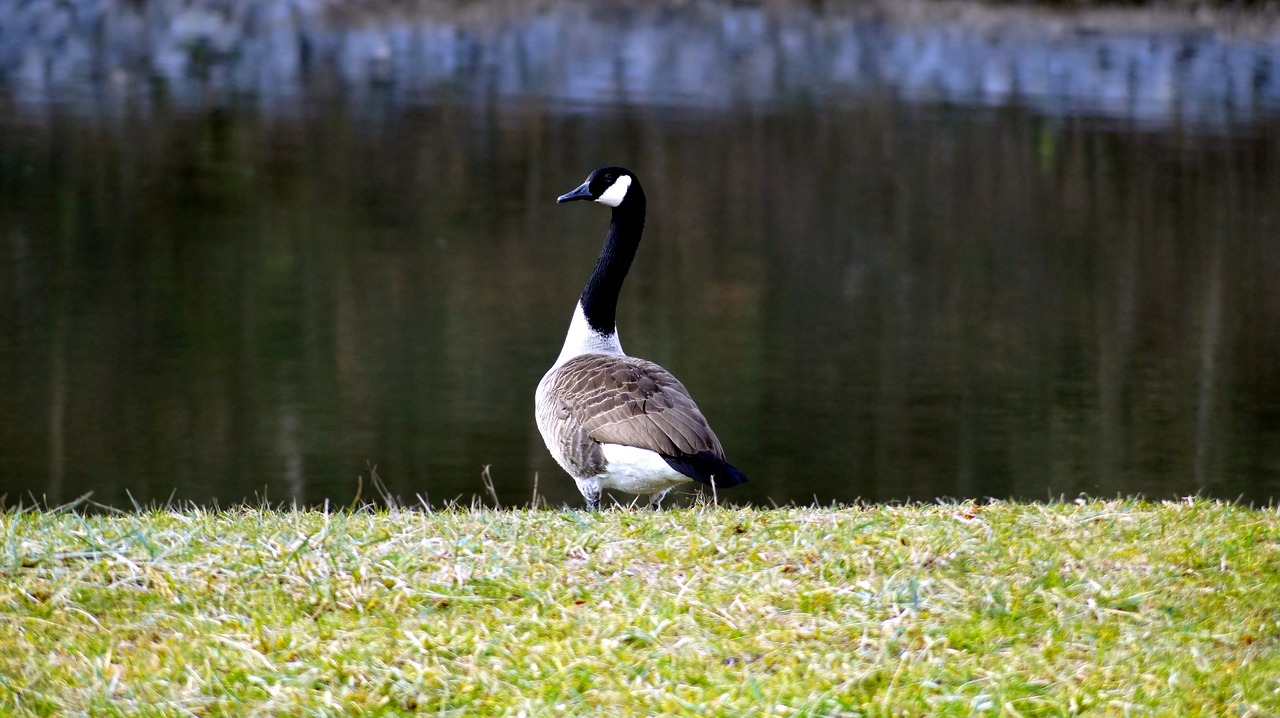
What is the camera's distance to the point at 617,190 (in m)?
9.95

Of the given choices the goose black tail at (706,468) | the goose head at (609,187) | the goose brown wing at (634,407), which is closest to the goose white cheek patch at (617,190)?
the goose head at (609,187)

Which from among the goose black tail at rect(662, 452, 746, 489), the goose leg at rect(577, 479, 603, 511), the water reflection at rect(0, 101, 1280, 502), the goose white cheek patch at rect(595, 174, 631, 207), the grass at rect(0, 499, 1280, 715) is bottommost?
the water reflection at rect(0, 101, 1280, 502)

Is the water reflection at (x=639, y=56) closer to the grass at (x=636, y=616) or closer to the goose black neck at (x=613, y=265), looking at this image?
the goose black neck at (x=613, y=265)

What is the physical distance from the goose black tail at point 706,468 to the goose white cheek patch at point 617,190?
9.69 feet

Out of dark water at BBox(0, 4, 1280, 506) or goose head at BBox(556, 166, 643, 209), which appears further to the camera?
dark water at BBox(0, 4, 1280, 506)

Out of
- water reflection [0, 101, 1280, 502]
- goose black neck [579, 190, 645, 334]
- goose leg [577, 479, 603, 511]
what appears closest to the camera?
goose leg [577, 479, 603, 511]

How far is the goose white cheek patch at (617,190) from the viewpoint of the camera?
9945mm

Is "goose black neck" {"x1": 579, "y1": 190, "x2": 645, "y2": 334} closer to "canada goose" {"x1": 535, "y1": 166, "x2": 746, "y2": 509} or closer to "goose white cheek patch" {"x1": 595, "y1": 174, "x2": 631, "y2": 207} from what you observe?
"goose white cheek patch" {"x1": 595, "y1": 174, "x2": 631, "y2": 207}

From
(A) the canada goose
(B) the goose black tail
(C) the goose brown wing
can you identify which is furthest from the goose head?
(B) the goose black tail

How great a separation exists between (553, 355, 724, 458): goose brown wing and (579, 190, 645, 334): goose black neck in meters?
1.02

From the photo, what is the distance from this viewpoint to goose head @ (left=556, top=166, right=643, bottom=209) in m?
9.85

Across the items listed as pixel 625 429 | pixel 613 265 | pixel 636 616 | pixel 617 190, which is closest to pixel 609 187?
pixel 617 190

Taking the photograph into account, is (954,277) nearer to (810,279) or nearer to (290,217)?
(810,279)

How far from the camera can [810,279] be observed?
30.7 meters
